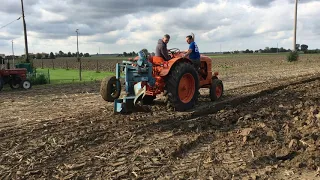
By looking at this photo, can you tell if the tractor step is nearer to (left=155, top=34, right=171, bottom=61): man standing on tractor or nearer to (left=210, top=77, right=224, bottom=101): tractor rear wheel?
(left=155, top=34, right=171, bottom=61): man standing on tractor

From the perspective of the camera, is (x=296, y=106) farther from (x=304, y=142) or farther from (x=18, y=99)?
(x=18, y=99)

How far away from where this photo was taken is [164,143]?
5.66m

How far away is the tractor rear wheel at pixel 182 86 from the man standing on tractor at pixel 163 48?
0.43 m

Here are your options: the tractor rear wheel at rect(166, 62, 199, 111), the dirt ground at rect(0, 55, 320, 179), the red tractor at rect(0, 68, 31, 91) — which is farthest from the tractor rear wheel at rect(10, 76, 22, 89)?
the tractor rear wheel at rect(166, 62, 199, 111)

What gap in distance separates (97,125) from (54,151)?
5.14 ft

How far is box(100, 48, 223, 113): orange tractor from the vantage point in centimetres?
771

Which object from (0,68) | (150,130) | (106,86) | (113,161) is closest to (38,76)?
(0,68)

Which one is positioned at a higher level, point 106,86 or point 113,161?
point 106,86

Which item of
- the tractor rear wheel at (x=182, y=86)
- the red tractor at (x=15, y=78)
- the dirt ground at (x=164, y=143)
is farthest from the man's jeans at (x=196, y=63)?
the red tractor at (x=15, y=78)

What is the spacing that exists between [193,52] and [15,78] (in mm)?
9371

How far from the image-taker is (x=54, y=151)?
526cm

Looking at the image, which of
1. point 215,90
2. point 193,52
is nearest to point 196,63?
point 193,52

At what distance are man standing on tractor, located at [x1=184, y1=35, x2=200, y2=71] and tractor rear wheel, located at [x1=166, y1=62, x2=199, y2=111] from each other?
59 centimetres

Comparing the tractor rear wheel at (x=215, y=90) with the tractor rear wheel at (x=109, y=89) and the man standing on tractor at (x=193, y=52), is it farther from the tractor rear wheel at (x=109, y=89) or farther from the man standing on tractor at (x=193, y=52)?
the tractor rear wheel at (x=109, y=89)
